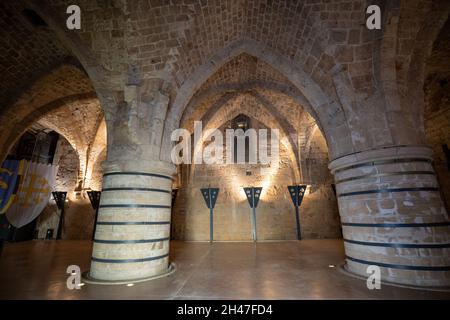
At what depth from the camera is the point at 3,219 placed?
30.2ft

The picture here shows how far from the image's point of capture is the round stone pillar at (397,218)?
285cm

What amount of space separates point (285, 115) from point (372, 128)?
213 inches

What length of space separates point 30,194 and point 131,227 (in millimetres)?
8920

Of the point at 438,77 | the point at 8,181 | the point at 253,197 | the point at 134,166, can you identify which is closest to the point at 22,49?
the point at 134,166

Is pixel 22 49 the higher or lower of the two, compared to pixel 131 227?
higher

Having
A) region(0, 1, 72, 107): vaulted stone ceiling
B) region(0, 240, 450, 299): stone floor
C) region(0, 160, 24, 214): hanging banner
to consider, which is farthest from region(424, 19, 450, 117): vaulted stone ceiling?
region(0, 160, 24, 214): hanging banner

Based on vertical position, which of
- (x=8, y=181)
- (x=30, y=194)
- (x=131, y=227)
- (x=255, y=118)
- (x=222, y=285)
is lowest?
(x=222, y=285)

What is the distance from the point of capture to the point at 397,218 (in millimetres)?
3031

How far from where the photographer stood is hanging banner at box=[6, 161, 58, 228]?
853cm

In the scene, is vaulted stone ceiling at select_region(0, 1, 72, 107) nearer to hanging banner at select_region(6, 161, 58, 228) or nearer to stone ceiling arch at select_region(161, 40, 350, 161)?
stone ceiling arch at select_region(161, 40, 350, 161)

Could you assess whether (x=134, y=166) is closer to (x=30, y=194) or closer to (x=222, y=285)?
(x=222, y=285)

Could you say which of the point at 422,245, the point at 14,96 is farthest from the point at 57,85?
the point at 422,245

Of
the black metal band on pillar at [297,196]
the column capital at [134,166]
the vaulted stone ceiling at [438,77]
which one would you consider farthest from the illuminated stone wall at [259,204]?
the column capital at [134,166]
